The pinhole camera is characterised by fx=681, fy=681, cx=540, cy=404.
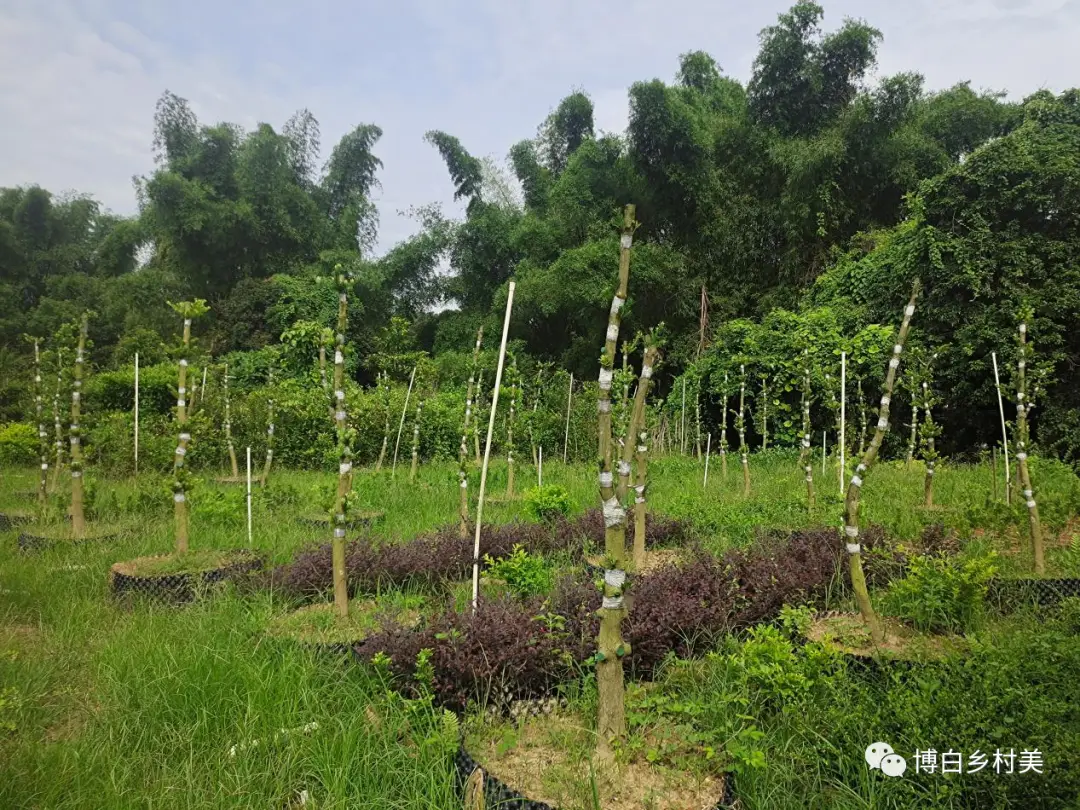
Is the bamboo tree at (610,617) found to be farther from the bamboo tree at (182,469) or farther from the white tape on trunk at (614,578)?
the bamboo tree at (182,469)

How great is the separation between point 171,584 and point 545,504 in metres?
2.73

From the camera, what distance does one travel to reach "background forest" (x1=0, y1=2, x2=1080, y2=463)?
8523mm

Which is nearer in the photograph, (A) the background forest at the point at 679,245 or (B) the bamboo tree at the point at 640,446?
(B) the bamboo tree at the point at 640,446

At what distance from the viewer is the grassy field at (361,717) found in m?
1.94

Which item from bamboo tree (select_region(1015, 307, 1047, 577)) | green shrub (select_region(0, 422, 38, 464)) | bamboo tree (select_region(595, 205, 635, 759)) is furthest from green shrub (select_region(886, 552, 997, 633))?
green shrub (select_region(0, 422, 38, 464))

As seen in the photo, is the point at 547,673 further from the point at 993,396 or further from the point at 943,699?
the point at 993,396

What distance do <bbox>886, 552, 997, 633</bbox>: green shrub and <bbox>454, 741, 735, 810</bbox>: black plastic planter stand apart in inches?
58.1

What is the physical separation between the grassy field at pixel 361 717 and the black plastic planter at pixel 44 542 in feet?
3.80

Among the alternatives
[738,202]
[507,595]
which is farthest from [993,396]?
[507,595]

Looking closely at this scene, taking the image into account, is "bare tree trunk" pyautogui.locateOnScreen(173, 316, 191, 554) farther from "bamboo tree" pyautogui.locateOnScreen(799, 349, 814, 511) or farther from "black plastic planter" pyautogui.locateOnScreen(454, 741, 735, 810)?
"bamboo tree" pyautogui.locateOnScreen(799, 349, 814, 511)

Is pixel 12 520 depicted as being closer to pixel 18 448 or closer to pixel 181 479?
pixel 181 479

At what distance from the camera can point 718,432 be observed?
11.3 m

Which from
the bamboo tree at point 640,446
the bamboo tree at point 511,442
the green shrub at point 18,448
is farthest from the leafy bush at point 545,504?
the green shrub at point 18,448
